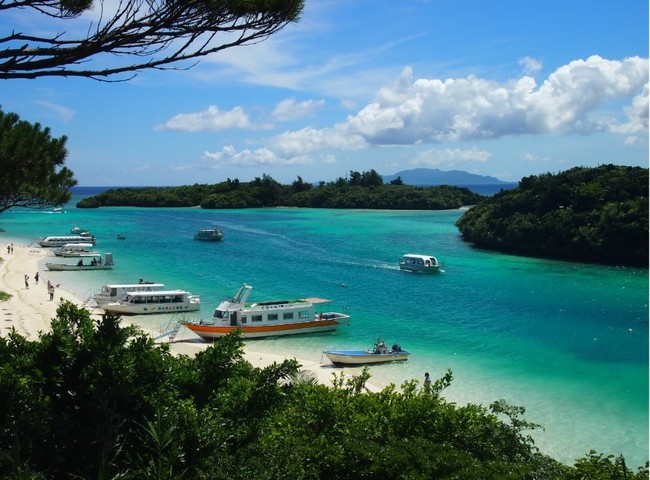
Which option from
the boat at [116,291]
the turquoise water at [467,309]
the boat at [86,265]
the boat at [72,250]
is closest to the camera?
the turquoise water at [467,309]

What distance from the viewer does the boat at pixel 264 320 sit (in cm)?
2811

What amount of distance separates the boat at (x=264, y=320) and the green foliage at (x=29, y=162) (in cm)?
1161

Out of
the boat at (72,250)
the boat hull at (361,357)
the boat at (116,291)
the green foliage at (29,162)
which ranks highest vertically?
the green foliage at (29,162)

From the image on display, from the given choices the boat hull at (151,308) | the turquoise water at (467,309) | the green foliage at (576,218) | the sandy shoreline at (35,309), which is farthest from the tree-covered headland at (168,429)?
the green foliage at (576,218)

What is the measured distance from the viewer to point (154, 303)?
111 ft

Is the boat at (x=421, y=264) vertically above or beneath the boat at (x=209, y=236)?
beneath

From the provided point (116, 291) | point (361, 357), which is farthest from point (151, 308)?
point (361, 357)

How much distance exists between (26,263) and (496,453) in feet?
165

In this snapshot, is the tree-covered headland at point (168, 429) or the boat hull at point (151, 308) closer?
the tree-covered headland at point (168, 429)

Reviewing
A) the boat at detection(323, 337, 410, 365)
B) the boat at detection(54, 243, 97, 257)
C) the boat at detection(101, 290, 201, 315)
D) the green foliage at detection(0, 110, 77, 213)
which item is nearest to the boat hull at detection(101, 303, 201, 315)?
the boat at detection(101, 290, 201, 315)

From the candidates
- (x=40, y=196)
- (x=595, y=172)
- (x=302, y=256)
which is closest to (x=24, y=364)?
(x=40, y=196)

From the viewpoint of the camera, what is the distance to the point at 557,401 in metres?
20.9

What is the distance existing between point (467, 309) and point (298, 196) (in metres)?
109

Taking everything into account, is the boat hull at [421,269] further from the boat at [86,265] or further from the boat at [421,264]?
the boat at [86,265]
